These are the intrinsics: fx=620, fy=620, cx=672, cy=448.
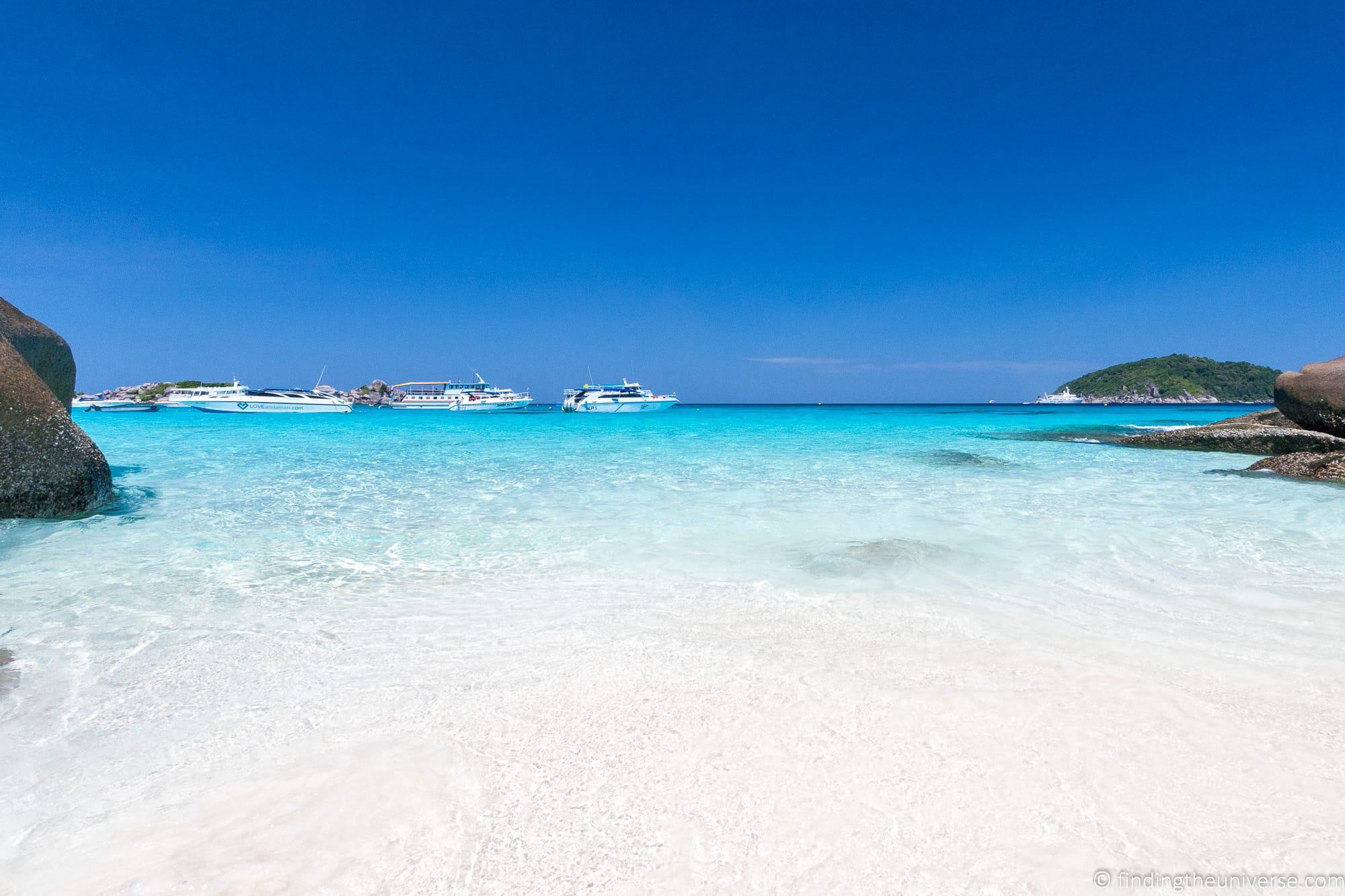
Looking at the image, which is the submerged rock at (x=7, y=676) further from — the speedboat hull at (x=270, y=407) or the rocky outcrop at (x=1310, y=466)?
the speedboat hull at (x=270, y=407)

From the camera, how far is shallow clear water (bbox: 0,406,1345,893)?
209cm

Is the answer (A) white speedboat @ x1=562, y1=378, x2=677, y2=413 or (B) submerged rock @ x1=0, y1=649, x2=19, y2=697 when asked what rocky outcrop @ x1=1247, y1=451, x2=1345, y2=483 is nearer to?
(B) submerged rock @ x1=0, y1=649, x2=19, y2=697

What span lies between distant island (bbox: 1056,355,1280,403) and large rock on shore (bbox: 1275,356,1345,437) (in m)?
148

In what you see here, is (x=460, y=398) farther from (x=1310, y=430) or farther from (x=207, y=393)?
(x=1310, y=430)

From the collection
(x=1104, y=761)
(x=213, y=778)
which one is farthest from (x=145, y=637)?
(x=1104, y=761)

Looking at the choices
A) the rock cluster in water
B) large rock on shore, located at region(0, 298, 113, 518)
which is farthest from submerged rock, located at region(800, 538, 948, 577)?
the rock cluster in water

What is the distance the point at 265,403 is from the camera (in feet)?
230

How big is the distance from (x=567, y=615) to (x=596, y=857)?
2.51 meters

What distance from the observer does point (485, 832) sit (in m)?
2.20

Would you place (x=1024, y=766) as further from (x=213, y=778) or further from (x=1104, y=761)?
(x=213, y=778)

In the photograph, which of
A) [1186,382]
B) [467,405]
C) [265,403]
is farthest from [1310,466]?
[1186,382]

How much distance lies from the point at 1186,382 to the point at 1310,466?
160m

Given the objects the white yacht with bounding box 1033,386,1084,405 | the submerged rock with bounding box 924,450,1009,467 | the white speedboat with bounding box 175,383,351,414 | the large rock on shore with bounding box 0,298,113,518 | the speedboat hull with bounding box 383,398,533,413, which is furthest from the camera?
the white yacht with bounding box 1033,386,1084,405

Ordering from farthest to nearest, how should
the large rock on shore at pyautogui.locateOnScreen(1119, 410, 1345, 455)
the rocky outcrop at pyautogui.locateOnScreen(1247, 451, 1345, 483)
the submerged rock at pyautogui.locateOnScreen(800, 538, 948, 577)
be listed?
the large rock on shore at pyautogui.locateOnScreen(1119, 410, 1345, 455)
the rocky outcrop at pyautogui.locateOnScreen(1247, 451, 1345, 483)
the submerged rock at pyautogui.locateOnScreen(800, 538, 948, 577)
